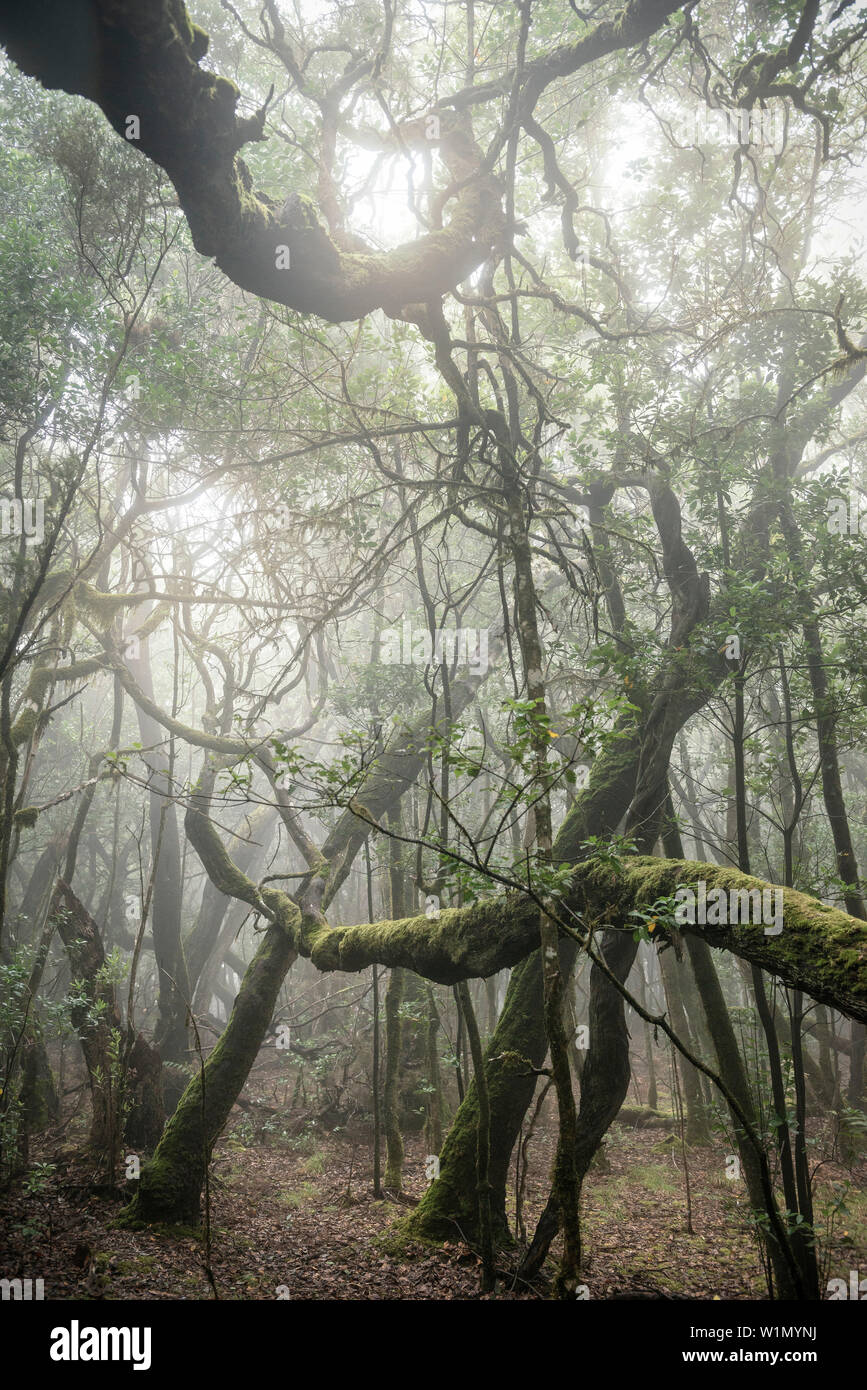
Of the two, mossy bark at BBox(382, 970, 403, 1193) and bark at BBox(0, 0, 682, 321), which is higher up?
bark at BBox(0, 0, 682, 321)

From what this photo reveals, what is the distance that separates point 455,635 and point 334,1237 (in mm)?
5479

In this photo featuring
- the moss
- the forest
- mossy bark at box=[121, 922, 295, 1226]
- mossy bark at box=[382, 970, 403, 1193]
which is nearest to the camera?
the forest

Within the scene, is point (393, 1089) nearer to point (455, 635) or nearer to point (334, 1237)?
point (334, 1237)

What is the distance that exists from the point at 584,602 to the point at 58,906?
6568mm

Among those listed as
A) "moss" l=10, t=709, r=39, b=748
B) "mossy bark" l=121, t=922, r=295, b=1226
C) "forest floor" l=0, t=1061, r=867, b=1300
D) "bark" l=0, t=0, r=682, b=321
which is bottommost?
"forest floor" l=0, t=1061, r=867, b=1300

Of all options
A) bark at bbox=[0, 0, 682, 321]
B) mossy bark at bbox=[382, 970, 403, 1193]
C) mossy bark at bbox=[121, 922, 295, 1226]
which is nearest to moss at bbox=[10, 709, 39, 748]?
mossy bark at bbox=[121, 922, 295, 1226]

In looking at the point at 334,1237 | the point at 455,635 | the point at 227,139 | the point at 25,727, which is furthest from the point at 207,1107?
the point at 227,139

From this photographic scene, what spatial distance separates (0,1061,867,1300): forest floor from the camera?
16.1 ft

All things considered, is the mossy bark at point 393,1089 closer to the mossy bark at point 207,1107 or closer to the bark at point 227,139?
the mossy bark at point 207,1107

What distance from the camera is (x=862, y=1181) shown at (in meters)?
8.98

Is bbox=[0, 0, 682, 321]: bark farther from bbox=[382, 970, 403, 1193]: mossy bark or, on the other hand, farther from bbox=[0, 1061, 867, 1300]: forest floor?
bbox=[382, 970, 403, 1193]: mossy bark

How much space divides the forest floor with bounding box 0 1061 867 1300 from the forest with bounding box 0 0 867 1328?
61mm

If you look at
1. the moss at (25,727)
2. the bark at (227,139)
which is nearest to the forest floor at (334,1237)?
the moss at (25,727)
